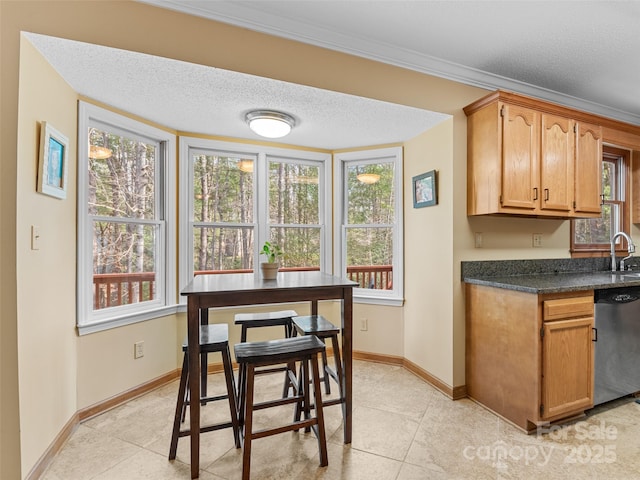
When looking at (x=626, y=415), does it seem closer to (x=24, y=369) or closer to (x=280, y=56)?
(x=280, y=56)

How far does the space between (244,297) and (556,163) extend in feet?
8.41

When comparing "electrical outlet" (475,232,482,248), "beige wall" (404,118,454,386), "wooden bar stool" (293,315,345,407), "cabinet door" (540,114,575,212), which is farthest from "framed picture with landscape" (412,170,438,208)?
"wooden bar stool" (293,315,345,407)

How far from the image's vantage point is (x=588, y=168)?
8.57 feet

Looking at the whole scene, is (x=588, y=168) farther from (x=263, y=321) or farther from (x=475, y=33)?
(x=263, y=321)

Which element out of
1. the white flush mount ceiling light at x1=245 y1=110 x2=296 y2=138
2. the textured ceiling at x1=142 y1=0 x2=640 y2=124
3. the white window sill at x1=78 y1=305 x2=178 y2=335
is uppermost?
the textured ceiling at x1=142 y1=0 x2=640 y2=124

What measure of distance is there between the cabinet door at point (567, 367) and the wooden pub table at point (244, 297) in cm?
124

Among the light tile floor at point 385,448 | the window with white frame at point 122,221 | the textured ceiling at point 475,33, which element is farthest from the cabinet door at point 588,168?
the window with white frame at point 122,221

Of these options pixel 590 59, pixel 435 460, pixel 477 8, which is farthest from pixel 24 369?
pixel 590 59

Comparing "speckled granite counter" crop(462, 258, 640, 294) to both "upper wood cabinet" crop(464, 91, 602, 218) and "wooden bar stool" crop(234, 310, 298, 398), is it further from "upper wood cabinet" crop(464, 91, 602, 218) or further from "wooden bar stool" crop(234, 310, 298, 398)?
"wooden bar stool" crop(234, 310, 298, 398)

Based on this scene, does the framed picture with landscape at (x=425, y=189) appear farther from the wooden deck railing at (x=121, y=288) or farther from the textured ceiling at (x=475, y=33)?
the wooden deck railing at (x=121, y=288)

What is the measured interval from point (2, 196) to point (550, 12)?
10.0ft

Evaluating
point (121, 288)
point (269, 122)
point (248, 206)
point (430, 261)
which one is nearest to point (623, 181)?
point (430, 261)

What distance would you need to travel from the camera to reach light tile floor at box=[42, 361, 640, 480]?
1656 millimetres

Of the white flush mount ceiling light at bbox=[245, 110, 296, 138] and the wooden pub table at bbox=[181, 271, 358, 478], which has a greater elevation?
the white flush mount ceiling light at bbox=[245, 110, 296, 138]
